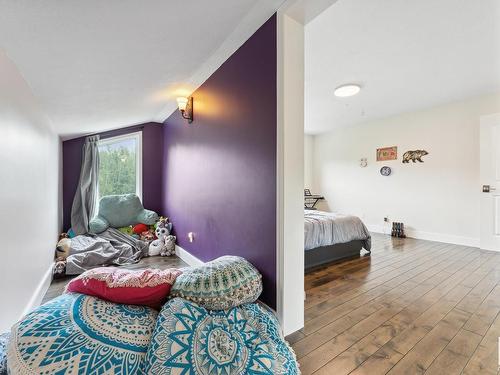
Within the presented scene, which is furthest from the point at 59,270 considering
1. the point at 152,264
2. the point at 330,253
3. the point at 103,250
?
the point at 330,253

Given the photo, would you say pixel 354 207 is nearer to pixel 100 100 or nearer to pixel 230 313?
pixel 230 313

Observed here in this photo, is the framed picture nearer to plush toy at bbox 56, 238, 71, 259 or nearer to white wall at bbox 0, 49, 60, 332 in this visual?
white wall at bbox 0, 49, 60, 332

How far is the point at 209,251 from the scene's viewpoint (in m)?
2.56

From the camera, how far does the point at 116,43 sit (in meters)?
1.62

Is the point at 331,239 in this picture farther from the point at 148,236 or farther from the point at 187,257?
the point at 148,236

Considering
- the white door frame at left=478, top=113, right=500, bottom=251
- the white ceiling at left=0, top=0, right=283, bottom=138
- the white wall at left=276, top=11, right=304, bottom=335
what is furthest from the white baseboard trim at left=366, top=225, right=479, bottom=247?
the white ceiling at left=0, top=0, right=283, bottom=138

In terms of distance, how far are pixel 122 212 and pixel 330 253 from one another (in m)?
3.22

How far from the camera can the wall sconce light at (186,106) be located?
2.84 meters

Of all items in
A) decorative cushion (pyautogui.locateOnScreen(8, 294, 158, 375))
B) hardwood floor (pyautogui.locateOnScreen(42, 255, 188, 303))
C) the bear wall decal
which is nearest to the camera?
decorative cushion (pyautogui.locateOnScreen(8, 294, 158, 375))

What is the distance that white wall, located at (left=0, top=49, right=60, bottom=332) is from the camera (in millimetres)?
1398

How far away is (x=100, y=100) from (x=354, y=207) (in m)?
5.35

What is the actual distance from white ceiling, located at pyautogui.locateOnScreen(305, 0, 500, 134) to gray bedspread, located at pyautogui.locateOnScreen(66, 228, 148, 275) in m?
3.39

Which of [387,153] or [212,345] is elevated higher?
[387,153]

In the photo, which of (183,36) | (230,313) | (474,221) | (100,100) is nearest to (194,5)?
(183,36)
